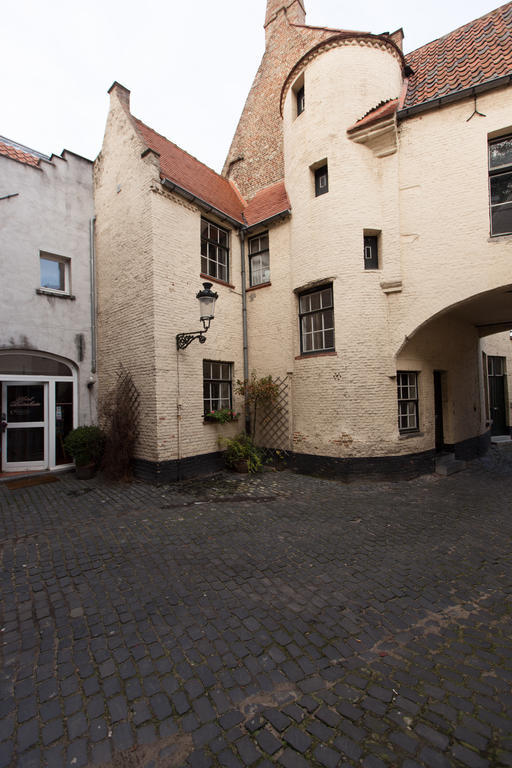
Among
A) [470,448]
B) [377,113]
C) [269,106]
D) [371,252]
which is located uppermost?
[269,106]

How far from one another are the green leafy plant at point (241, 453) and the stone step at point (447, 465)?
16.0 feet

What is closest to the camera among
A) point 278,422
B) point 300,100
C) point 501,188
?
point 501,188

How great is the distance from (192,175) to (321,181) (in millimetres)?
4002

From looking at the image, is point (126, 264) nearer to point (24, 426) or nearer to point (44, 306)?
point (44, 306)

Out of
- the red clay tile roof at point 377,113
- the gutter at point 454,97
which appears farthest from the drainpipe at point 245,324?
the gutter at point 454,97

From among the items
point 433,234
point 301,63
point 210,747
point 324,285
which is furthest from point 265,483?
point 301,63

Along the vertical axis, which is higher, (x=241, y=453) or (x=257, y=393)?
(x=257, y=393)

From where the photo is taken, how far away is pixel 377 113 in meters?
8.23

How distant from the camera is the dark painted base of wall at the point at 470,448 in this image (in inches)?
404

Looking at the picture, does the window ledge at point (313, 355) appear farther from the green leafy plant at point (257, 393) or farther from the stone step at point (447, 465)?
the stone step at point (447, 465)

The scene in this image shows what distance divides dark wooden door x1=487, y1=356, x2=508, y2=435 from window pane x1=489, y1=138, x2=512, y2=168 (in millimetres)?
9756

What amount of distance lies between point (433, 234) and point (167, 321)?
6693mm

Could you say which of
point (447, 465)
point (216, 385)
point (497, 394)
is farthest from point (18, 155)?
point (497, 394)

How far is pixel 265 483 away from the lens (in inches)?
313
